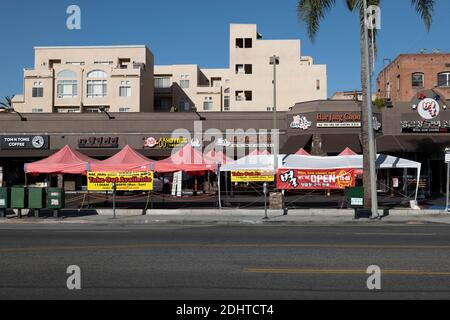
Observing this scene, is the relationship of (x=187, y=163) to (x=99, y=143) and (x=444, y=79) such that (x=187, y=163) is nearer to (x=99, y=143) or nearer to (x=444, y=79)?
(x=99, y=143)

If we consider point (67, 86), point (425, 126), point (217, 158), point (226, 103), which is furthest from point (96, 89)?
point (217, 158)

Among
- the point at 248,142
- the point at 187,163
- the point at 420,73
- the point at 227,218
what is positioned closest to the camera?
the point at 227,218

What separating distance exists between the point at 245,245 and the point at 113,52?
171 feet

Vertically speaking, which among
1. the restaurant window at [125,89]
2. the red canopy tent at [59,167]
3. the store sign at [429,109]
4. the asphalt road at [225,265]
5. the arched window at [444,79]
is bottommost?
the asphalt road at [225,265]

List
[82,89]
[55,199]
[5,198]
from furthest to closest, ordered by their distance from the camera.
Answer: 1. [82,89]
2. [55,199]
3. [5,198]

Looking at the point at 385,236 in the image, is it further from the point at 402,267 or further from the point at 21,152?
the point at 21,152

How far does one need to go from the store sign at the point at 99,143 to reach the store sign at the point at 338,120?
50.5 feet

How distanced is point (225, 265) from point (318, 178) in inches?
589

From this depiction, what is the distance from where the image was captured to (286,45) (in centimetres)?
6209

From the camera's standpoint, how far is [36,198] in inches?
847

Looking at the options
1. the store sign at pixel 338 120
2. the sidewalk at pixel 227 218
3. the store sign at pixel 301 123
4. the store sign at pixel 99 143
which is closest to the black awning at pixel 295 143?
the store sign at pixel 301 123

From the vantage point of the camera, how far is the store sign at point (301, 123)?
38031 millimetres

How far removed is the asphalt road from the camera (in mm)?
7473

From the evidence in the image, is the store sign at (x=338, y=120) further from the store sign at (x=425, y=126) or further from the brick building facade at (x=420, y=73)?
the brick building facade at (x=420, y=73)
